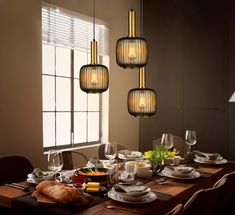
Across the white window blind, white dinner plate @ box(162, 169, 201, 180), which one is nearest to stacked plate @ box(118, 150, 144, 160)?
white dinner plate @ box(162, 169, 201, 180)

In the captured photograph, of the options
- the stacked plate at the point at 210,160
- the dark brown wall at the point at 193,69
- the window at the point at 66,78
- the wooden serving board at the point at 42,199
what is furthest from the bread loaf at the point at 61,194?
the dark brown wall at the point at 193,69

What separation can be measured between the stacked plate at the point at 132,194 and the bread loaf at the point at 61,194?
7.2 inches

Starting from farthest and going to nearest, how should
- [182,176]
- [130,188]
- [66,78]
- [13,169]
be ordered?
1. [66,78]
2. [13,169]
3. [182,176]
4. [130,188]

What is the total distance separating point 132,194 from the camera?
6.00 ft

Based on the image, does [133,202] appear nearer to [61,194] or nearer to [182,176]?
[61,194]

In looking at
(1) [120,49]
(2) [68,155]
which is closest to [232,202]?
(2) [68,155]

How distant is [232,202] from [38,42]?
2437 millimetres

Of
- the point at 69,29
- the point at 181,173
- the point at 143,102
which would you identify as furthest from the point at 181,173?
the point at 69,29

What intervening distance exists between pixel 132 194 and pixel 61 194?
378 millimetres

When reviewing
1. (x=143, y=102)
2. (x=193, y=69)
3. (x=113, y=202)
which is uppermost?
(x=193, y=69)

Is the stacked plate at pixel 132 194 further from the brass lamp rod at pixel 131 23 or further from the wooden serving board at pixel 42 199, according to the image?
the brass lamp rod at pixel 131 23

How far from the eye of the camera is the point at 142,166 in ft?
8.02

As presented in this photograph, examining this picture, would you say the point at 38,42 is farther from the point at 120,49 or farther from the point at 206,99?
the point at 206,99

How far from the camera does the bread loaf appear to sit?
1747 millimetres
